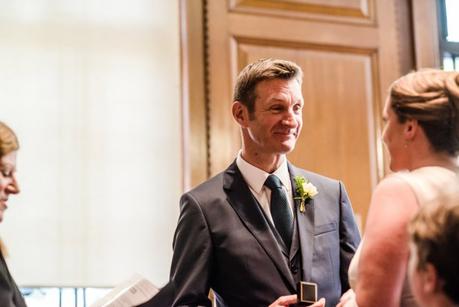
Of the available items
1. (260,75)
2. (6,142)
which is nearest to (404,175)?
(260,75)

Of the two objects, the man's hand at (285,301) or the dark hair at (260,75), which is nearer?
the man's hand at (285,301)

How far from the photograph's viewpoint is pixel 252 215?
277 cm

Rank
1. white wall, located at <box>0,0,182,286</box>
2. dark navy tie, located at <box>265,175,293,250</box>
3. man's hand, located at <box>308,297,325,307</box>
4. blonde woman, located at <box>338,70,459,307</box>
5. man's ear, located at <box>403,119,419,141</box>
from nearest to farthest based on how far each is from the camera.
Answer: blonde woman, located at <box>338,70,459,307</box> < man's ear, located at <box>403,119,419,141</box> < man's hand, located at <box>308,297,325,307</box> < dark navy tie, located at <box>265,175,293,250</box> < white wall, located at <box>0,0,182,286</box>

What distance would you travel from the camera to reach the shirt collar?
112 inches

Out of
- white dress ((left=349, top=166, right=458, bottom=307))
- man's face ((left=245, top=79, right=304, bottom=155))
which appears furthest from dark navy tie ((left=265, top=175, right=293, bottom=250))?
white dress ((left=349, top=166, right=458, bottom=307))

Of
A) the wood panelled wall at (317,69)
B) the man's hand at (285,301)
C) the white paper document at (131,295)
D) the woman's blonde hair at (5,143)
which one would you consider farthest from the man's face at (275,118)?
the wood panelled wall at (317,69)

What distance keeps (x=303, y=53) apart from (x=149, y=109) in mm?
876

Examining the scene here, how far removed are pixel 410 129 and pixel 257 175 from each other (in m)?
0.80

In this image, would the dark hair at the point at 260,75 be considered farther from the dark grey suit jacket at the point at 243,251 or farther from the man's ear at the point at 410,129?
the man's ear at the point at 410,129

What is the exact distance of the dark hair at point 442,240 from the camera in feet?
5.28

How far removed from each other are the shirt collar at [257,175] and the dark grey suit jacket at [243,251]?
3 cm

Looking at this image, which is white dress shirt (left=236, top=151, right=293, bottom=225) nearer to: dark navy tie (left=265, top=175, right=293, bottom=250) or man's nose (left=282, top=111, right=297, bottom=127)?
dark navy tie (left=265, top=175, right=293, bottom=250)

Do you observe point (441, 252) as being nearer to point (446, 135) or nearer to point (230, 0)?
point (446, 135)

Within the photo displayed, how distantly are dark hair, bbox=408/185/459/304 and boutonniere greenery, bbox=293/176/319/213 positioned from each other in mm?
1146
